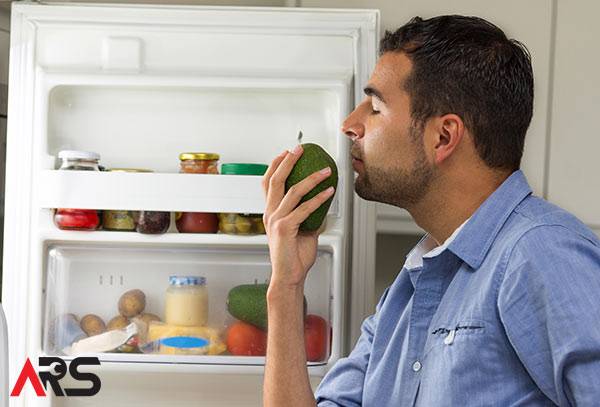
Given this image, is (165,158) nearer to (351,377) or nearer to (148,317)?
(148,317)

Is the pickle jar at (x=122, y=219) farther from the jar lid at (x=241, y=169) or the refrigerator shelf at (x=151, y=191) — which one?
the jar lid at (x=241, y=169)

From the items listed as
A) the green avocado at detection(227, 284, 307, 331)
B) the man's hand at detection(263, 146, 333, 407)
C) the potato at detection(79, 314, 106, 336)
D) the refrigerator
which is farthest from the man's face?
the potato at detection(79, 314, 106, 336)

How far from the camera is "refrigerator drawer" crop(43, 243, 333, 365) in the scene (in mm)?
1637

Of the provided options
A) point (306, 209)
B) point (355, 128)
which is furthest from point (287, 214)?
point (355, 128)

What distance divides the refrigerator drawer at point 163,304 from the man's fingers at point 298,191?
35cm

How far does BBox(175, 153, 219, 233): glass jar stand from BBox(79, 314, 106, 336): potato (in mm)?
238

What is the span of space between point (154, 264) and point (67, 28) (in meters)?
0.48

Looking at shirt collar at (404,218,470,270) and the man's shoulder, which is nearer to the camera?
the man's shoulder

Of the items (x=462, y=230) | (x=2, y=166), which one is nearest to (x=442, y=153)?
(x=462, y=230)

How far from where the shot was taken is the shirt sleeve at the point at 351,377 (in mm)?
1374

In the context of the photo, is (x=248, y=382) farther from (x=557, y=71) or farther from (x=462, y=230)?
(x=557, y=71)

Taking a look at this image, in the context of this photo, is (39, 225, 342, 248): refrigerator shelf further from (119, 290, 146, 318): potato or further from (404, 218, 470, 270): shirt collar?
(404, 218, 470, 270): shirt collar

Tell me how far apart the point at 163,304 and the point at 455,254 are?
29.1 inches

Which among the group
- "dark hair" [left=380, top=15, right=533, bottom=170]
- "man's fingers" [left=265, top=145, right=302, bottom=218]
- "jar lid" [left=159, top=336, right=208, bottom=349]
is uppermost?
"dark hair" [left=380, top=15, right=533, bottom=170]
